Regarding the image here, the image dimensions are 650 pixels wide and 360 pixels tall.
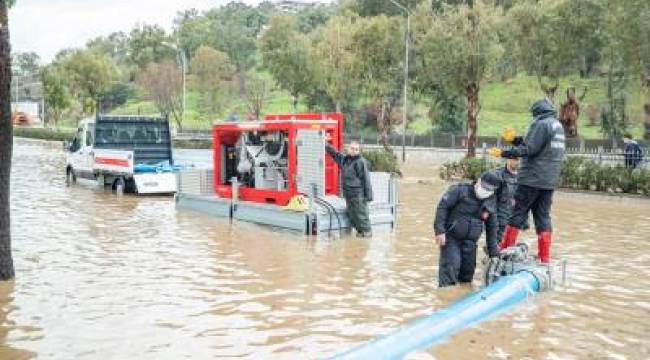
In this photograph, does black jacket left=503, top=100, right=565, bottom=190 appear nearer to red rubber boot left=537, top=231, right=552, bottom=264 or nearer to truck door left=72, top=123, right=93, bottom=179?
red rubber boot left=537, top=231, right=552, bottom=264

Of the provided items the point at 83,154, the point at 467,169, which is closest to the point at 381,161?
the point at 467,169

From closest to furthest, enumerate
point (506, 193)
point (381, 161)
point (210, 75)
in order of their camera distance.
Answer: point (506, 193) → point (381, 161) → point (210, 75)

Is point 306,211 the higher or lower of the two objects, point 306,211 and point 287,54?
the lower

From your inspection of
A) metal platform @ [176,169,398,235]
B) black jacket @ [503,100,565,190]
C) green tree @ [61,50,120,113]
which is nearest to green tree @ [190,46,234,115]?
green tree @ [61,50,120,113]

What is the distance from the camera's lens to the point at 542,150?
9664 millimetres

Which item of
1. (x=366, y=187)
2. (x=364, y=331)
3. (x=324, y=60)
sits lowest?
(x=364, y=331)

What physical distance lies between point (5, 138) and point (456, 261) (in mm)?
5766

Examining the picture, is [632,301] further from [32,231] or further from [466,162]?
[466,162]

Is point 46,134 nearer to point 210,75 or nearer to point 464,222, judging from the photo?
point 210,75

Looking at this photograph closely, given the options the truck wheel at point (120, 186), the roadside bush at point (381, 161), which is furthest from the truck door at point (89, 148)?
the roadside bush at point (381, 161)

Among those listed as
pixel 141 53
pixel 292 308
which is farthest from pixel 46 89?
pixel 292 308

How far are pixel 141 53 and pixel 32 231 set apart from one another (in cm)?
8502

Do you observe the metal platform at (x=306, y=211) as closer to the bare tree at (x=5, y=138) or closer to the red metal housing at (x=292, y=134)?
the red metal housing at (x=292, y=134)

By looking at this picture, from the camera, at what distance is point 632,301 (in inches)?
375
